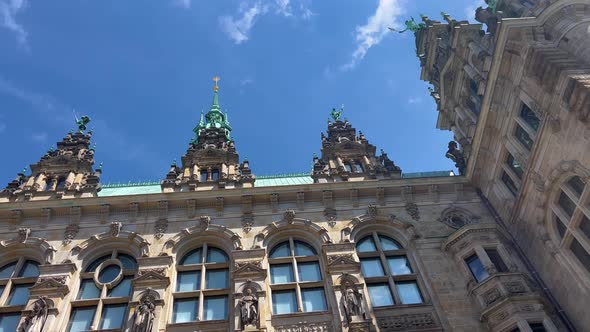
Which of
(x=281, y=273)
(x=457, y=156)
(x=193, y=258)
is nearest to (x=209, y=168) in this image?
(x=193, y=258)

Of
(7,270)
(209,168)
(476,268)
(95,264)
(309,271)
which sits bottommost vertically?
(476,268)

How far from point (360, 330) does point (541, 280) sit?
6.46 metres

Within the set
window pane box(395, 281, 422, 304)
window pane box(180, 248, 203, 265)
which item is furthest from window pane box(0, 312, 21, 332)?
window pane box(395, 281, 422, 304)

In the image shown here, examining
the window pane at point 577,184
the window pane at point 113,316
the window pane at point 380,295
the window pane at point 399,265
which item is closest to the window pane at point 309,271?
the window pane at point 380,295

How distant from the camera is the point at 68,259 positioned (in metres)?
17.1

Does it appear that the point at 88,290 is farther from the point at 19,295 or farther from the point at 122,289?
the point at 19,295

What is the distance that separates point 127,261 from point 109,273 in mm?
746

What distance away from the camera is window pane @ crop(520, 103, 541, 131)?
1579 cm

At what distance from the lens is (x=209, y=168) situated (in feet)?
74.2

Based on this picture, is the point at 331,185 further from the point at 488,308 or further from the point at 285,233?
the point at 488,308

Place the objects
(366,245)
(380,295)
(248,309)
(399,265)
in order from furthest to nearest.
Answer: (366,245) → (399,265) → (380,295) → (248,309)

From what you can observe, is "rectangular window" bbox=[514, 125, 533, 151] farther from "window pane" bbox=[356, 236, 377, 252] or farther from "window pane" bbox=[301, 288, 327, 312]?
"window pane" bbox=[301, 288, 327, 312]

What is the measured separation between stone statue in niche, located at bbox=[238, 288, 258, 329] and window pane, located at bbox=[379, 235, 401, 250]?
18.7ft

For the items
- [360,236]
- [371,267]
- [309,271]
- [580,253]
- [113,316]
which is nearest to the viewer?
[580,253]
